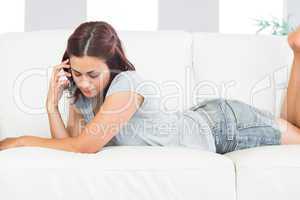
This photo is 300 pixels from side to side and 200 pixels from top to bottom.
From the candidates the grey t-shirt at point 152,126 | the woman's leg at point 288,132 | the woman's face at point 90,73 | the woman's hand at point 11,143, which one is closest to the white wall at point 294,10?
the woman's leg at point 288,132

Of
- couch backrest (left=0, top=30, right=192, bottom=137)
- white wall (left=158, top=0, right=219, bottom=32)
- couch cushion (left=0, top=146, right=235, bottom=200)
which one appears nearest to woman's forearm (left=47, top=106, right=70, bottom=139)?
couch backrest (left=0, top=30, right=192, bottom=137)

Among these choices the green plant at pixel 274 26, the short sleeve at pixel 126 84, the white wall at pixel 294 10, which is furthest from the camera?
the white wall at pixel 294 10

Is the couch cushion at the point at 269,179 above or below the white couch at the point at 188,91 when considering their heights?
Answer: below

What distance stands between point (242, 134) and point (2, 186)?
0.90 m

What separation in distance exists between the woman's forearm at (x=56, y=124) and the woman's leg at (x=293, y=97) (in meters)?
0.87

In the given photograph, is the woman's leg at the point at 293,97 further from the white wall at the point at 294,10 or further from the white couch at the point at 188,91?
the white wall at the point at 294,10

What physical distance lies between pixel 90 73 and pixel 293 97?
0.81m

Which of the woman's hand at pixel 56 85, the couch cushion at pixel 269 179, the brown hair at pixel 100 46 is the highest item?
the brown hair at pixel 100 46

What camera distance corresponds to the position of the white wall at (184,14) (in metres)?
4.18

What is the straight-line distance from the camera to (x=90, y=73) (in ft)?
6.34

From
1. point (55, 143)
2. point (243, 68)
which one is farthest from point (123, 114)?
point (243, 68)

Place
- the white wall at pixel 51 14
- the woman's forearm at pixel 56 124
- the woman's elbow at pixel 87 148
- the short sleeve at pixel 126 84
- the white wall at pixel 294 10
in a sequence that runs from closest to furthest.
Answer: the woman's elbow at pixel 87 148, the short sleeve at pixel 126 84, the woman's forearm at pixel 56 124, the white wall at pixel 51 14, the white wall at pixel 294 10

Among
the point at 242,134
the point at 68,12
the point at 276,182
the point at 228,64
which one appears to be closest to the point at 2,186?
the point at 276,182

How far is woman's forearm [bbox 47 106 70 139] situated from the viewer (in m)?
2.04
